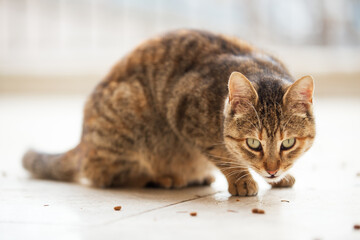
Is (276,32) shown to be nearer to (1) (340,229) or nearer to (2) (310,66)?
(2) (310,66)

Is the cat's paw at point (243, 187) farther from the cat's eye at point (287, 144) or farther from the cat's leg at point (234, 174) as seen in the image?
the cat's eye at point (287, 144)

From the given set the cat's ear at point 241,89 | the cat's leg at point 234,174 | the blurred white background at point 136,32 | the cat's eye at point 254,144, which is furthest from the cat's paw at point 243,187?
the blurred white background at point 136,32

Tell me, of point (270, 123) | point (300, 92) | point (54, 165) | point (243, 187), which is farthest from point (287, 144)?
point (54, 165)

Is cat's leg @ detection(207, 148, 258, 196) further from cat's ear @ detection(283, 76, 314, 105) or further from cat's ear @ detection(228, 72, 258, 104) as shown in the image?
cat's ear @ detection(283, 76, 314, 105)

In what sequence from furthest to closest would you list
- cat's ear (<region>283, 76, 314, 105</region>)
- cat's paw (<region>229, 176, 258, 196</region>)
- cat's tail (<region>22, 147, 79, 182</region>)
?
cat's tail (<region>22, 147, 79, 182</region>)
cat's paw (<region>229, 176, 258, 196</region>)
cat's ear (<region>283, 76, 314, 105</region>)

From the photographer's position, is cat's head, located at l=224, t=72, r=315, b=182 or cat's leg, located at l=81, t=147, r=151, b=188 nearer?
cat's head, located at l=224, t=72, r=315, b=182

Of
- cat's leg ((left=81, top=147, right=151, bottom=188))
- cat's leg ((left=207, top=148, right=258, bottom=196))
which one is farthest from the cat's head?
cat's leg ((left=81, top=147, right=151, bottom=188))

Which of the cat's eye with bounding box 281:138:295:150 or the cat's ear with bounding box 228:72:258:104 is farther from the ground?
the cat's ear with bounding box 228:72:258:104
